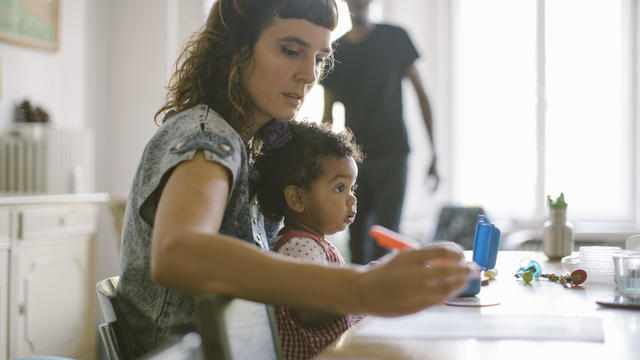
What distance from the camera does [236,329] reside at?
0.70m

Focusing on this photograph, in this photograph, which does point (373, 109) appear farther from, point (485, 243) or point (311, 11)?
point (311, 11)

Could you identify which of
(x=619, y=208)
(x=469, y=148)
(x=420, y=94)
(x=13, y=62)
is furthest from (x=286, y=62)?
(x=619, y=208)

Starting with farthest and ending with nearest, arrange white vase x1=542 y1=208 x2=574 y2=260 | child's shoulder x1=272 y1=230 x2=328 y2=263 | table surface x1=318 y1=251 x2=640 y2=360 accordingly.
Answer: white vase x1=542 y1=208 x2=574 y2=260 < child's shoulder x1=272 y1=230 x2=328 y2=263 < table surface x1=318 y1=251 x2=640 y2=360

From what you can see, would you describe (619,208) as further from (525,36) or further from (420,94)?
(420,94)

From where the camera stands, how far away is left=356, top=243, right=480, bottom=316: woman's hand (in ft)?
1.98

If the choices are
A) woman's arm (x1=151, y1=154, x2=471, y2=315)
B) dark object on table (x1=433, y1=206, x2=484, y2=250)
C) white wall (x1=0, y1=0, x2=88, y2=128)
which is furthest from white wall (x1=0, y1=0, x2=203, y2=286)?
woman's arm (x1=151, y1=154, x2=471, y2=315)

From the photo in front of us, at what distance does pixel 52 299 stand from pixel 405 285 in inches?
112

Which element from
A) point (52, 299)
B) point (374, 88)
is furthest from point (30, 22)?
point (374, 88)

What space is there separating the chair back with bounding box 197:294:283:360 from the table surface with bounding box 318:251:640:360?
0.32 ft

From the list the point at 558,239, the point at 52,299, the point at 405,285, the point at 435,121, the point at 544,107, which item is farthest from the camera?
the point at 435,121

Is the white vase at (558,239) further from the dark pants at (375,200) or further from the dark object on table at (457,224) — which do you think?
the dark object on table at (457,224)

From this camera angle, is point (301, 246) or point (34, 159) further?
point (34, 159)

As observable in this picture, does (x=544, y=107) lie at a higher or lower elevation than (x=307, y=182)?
higher

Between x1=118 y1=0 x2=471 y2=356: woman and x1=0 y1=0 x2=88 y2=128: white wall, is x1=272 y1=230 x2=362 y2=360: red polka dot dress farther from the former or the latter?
x1=0 y1=0 x2=88 y2=128: white wall
